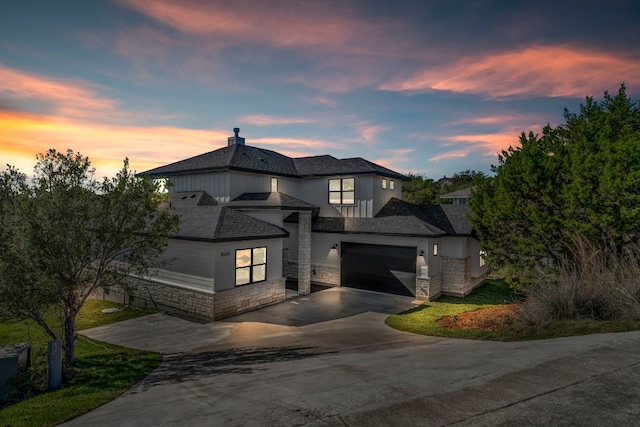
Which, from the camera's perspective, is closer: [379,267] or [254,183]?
[379,267]

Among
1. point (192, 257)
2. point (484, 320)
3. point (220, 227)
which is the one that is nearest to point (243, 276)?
point (192, 257)

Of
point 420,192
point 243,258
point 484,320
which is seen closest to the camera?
point 484,320

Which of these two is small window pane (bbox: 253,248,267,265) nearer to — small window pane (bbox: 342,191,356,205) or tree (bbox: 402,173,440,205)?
small window pane (bbox: 342,191,356,205)

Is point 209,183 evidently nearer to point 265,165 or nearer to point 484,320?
point 265,165

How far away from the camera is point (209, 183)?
22422 mm

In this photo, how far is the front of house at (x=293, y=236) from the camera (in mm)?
15242

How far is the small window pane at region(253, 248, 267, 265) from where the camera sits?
54.2 feet

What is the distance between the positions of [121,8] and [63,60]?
11.5 ft

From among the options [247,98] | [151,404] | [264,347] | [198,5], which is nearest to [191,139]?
[247,98]

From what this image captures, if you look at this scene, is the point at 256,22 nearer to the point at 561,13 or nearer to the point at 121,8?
the point at 121,8

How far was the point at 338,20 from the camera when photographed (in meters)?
12.1

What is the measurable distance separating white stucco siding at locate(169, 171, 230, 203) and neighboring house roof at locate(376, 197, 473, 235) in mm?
11098

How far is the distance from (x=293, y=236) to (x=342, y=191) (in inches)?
198

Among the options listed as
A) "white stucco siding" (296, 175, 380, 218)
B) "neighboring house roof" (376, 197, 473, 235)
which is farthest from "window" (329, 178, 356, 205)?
"neighboring house roof" (376, 197, 473, 235)
